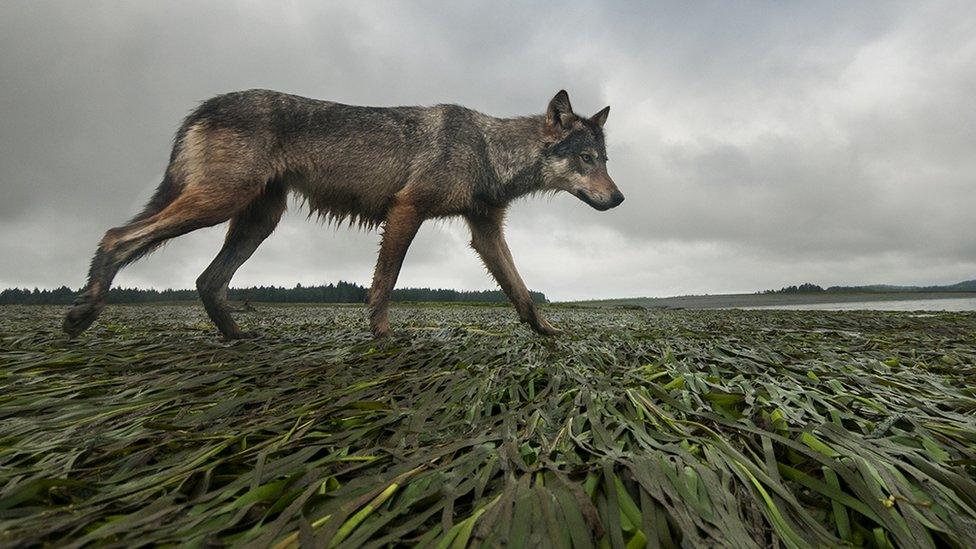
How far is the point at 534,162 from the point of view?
5.41 meters

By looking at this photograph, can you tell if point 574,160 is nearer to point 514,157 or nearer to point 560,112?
point 560,112

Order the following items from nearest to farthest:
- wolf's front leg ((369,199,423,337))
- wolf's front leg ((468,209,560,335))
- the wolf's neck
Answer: wolf's front leg ((369,199,423,337)), the wolf's neck, wolf's front leg ((468,209,560,335))

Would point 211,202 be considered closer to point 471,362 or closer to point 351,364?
point 351,364

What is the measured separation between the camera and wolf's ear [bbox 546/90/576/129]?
5.35 metres

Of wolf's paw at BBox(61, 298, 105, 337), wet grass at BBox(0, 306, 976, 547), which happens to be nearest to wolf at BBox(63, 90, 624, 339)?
wolf's paw at BBox(61, 298, 105, 337)

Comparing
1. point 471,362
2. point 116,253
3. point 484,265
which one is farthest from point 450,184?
point 116,253

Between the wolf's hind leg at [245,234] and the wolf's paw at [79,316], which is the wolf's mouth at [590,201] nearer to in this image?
the wolf's hind leg at [245,234]

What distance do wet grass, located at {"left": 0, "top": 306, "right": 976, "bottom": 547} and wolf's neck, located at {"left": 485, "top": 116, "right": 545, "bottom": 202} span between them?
130 inches

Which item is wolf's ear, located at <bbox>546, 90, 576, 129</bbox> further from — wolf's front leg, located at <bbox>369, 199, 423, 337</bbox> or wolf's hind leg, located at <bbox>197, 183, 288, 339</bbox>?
wolf's hind leg, located at <bbox>197, 183, 288, 339</bbox>

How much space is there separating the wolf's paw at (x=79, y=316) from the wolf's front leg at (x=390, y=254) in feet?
7.10

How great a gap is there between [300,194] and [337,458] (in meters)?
4.14

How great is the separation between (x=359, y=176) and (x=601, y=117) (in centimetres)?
329

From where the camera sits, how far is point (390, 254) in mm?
4539

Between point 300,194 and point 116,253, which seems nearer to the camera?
point 116,253
